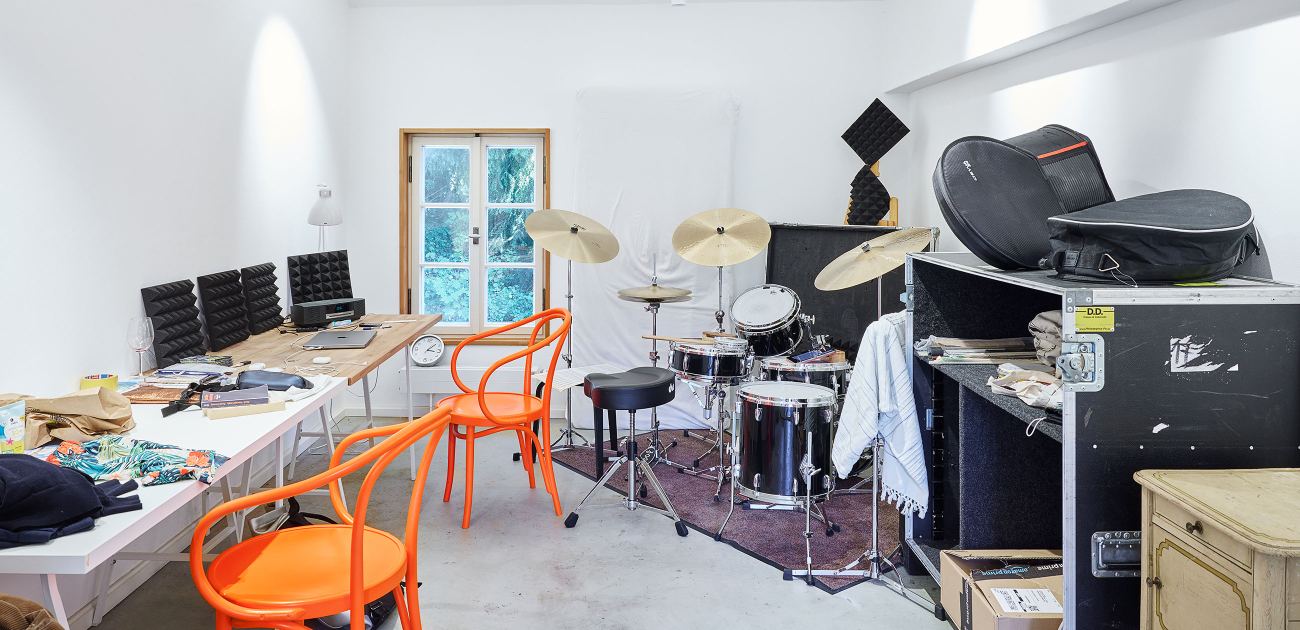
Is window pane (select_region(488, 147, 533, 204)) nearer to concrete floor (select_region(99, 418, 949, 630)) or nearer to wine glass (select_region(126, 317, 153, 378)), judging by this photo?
concrete floor (select_region(99, 418, 949, 630))

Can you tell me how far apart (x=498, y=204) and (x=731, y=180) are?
1589mm

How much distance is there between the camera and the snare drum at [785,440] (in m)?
3.22

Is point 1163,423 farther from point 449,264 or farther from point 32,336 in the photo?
point 449,264

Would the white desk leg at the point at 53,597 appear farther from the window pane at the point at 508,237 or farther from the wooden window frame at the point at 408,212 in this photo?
the window pane at the point at 508,237

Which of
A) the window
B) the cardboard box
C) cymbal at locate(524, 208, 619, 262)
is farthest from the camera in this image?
the window

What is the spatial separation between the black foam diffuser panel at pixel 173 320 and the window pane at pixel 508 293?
229cm

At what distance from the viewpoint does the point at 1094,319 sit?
6.03ft

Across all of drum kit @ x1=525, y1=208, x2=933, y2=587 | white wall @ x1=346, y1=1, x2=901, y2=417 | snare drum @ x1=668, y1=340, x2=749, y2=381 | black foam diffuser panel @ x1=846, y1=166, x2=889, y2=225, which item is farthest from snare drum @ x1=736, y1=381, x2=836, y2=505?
white wall @ x1=346, y1=1, x2=901, y2=417

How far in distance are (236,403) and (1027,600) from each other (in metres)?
2.38

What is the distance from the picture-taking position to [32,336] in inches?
102

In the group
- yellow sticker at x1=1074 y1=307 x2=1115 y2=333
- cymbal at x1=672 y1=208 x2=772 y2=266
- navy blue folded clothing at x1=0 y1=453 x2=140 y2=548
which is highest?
cymbal at x1=672 y1=208 x2=772 y2=266

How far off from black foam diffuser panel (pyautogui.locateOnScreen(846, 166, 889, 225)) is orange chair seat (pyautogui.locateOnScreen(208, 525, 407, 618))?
3.60m

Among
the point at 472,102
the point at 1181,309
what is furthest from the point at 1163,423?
the point at 472,102

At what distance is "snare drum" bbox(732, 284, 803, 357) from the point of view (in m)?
3.90
